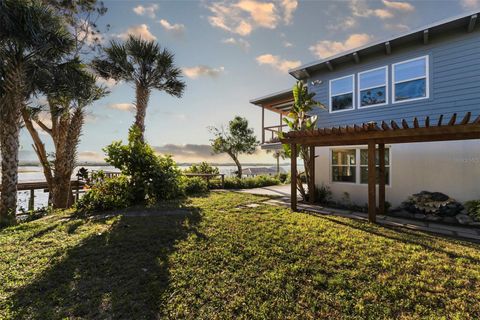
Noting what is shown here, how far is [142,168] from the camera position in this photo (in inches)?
317

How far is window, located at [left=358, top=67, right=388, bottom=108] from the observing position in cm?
788

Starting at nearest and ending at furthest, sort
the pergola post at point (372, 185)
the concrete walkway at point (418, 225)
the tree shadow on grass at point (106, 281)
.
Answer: the tree shadow on grass at point (106, 281)
the concrete walkway at point (418, 225)
the pergola post at point (372, 185)

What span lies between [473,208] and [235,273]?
687 centimetres

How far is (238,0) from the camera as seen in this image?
288 inches

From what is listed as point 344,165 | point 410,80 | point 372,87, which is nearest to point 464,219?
point 344,165

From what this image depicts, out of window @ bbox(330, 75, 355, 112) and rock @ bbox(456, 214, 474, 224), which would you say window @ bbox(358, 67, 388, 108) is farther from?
rock @ bbox(456, 214, 474, 224)

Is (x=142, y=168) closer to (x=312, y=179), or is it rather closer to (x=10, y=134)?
(x=10, y=134)

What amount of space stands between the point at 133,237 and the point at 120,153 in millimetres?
4267

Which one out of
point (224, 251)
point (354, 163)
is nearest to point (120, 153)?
point (224, 251)

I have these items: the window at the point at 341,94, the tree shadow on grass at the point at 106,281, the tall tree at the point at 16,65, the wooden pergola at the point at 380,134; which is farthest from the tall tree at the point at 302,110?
the tall tree at the point at 16,65

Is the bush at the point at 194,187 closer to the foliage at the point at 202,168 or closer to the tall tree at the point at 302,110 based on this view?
the foliage at the point at 202,168

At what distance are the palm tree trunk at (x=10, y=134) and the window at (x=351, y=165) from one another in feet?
35.4

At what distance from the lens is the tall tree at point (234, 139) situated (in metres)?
19.0

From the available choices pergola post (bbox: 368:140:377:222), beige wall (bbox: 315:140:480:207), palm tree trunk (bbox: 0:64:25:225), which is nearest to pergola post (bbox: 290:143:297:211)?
pergola post (bbox: 368:140:377:222)
